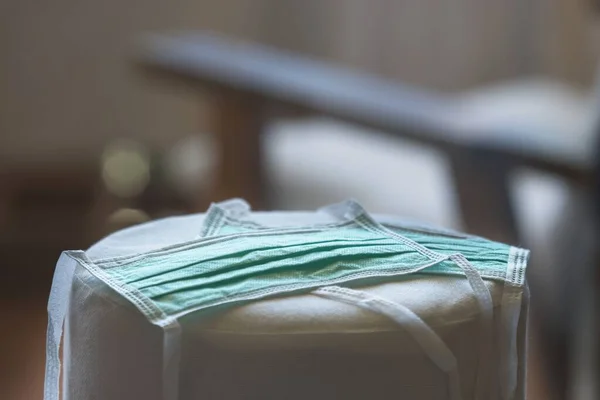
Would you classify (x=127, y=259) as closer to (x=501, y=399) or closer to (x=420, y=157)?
(x=501, y=399)

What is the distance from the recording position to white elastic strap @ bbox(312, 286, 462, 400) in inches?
21.2

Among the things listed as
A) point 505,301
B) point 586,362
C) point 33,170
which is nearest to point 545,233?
point 586,362

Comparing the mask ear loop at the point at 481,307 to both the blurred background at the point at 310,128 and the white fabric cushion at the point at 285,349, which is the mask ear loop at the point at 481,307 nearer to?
the white fabric cushion at the point at 285,349

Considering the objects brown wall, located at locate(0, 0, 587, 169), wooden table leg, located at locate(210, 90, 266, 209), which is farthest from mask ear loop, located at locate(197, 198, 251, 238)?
brown wall, located at locate(0, 0, 587, 169)

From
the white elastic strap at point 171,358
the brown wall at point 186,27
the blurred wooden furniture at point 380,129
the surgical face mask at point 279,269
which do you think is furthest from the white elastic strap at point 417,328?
the brown wall at point 186,27

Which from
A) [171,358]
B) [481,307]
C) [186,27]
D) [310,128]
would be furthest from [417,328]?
[186,27]

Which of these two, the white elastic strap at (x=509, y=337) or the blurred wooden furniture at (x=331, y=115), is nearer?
the white elastic strap at (x=509, y=337)

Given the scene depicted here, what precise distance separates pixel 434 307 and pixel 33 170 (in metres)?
2.15

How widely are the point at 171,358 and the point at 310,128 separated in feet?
4.76

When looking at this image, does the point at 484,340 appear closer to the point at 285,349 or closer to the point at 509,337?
the point at 509,337

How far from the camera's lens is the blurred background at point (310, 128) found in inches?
51.9

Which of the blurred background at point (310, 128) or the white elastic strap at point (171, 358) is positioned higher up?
the blurred background at point (310, 128)

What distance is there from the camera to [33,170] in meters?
2.49

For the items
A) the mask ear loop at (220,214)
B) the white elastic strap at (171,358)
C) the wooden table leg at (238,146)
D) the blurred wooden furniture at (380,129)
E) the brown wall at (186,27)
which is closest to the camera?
the white elastic strap at (171,358)
